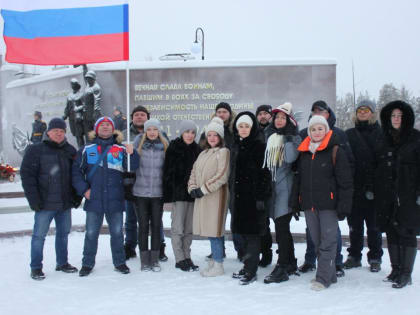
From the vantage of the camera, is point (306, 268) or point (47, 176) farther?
point (306, 268)

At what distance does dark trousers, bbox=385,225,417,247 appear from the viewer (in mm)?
3885

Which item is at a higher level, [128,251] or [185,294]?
[128,251]

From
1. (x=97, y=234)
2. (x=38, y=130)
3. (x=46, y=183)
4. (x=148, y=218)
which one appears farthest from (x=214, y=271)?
(x=38, y=130)

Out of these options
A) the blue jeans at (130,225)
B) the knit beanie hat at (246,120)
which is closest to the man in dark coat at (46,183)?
the blue jeans at (130,225)

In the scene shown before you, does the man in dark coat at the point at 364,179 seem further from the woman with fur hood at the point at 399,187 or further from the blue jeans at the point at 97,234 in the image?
the blue jeans at the point at 97,234

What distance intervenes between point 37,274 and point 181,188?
186cm

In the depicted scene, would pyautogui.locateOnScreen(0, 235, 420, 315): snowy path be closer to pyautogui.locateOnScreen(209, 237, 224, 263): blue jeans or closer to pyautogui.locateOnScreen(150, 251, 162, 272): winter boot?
pyautogui.locateOnScreen(150, 251, 162, 272): winter boot

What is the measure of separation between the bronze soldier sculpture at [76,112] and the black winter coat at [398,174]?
9.10 metres

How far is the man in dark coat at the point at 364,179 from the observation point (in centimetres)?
437

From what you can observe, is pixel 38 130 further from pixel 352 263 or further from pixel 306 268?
pixel 352 263

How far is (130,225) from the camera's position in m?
5.04

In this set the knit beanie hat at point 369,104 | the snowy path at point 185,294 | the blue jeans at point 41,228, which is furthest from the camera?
the knit beanie hat at point 369,104

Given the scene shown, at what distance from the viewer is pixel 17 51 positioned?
4.60 meters

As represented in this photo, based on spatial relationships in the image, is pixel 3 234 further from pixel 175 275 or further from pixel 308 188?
pixel 308 188
